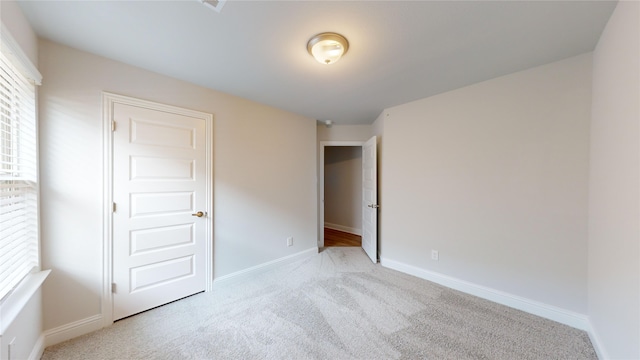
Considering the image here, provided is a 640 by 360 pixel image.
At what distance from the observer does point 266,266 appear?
9.98 feet

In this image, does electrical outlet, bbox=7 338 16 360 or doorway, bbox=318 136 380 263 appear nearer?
electrical outlet, bbox=7 338 16 360

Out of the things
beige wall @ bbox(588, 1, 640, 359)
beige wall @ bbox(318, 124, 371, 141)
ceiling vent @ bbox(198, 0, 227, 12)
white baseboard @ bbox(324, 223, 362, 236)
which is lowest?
white baseboard @ bbox(324, 223, 362, 236)

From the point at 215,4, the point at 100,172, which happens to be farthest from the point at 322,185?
the point at 215,4

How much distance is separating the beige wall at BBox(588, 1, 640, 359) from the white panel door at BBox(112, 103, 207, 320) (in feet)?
10.9

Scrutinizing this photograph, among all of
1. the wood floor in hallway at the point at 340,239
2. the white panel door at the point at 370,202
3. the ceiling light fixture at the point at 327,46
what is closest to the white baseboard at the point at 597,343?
the white panel door at the point at 370,202

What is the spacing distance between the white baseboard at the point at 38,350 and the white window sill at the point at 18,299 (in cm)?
46

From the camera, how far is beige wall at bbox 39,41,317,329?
5.58ft

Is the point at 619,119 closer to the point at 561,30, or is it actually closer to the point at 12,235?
the point at 561,30

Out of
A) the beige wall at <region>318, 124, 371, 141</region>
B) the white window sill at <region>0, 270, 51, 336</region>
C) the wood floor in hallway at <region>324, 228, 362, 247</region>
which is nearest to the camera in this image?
the white window sill at <region>0, 270, 51, 336</region>

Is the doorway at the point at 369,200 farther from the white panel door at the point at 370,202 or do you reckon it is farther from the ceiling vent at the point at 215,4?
the ceiling vent at the point at 215,4

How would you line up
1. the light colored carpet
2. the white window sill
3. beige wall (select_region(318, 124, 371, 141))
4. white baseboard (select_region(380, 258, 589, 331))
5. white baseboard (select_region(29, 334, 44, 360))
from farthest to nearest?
beige wall (select_region(318, 124, 371, 141)) < white baseboard (select_region(380, 258, 589, 331)) < the light colored carpet < white baseboard (select_region(29, 334, 44, 360)) < the white window sill

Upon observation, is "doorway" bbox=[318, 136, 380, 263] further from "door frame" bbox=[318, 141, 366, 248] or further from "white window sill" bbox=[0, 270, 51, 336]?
"white window sill" bbox=[0, 270, 51, 336]

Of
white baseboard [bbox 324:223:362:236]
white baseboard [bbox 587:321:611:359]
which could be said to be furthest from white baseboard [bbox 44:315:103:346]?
white baseboard [bbox 324:223:362:236]

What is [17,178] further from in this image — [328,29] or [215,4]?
[328,29]
